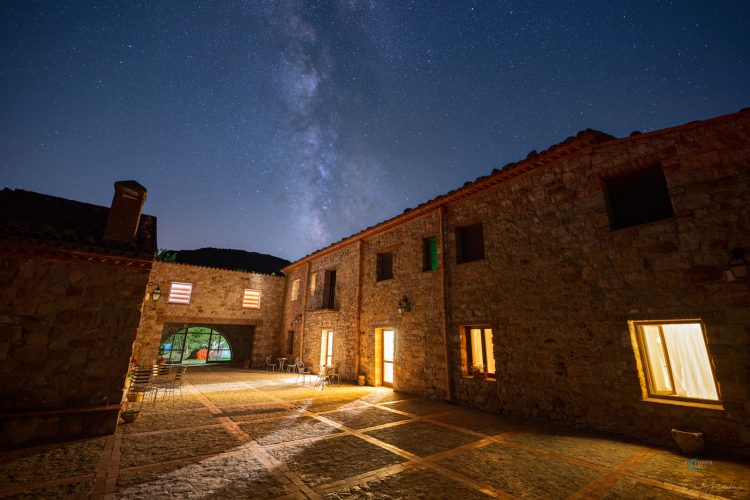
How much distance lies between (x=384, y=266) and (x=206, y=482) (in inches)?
358

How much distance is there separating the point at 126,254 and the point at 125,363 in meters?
2.08

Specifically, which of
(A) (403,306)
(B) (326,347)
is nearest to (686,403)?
(A) (403,306)

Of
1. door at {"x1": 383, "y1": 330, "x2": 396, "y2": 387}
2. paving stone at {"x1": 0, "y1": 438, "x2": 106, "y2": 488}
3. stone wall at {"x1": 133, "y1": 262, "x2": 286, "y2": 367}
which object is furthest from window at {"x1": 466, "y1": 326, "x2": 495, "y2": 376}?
stone wall at {"x1": 133, "y1": 262, "x2": 286, "y2": 367}

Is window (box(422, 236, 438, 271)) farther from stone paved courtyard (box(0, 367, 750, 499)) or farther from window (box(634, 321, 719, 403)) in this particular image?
window (box(634, 321, 719, 403))

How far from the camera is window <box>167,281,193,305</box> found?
52.2ft

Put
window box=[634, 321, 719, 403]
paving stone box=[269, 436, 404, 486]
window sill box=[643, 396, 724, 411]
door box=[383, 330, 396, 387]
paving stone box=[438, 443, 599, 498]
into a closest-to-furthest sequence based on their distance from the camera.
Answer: paving stone box=[438, 443, 599, 498] → paving stone box=[269, 436, 404, 486] → window sill box=[643, 396, 724, 411] → window box=[634, 321, 719, 403] → door box=[383, 330, 396, 387]

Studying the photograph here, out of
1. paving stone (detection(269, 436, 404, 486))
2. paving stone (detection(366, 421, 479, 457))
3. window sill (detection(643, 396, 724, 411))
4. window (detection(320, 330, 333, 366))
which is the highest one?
window (detection(320, 330, 333, 366))

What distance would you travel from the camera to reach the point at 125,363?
594cm

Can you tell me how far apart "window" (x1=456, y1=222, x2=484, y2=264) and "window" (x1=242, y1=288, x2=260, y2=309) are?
13488 mm

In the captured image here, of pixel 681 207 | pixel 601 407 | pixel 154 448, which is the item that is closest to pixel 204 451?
pixel 154 448

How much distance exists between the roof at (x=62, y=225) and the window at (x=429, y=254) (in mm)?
7277

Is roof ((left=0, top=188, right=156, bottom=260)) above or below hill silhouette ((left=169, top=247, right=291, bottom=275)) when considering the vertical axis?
below

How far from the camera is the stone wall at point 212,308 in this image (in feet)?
49.2

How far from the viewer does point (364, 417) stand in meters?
7.10
